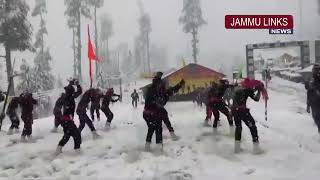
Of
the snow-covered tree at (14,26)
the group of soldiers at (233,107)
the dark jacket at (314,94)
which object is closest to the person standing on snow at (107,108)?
the group of soldiers at (233,107)

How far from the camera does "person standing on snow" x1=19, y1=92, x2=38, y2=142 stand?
15.6 meters

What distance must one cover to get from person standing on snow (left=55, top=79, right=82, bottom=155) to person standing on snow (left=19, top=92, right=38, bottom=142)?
9.09ft

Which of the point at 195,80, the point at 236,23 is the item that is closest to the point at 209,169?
the point at 236,23

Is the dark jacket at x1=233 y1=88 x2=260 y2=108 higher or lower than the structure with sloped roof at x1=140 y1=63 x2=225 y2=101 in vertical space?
lower

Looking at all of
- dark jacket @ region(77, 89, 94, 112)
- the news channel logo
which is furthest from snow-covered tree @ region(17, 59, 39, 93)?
the news channel logo

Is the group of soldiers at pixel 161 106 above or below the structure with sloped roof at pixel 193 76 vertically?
below

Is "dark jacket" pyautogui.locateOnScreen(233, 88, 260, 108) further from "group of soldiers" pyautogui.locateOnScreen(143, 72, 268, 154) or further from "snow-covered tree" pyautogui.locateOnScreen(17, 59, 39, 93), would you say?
"snow-covered tree" pyautogui.locateOnScreen(17, 59, 39, 93)

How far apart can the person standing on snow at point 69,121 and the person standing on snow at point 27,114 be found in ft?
9.09

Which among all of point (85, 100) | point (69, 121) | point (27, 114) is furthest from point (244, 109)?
point (27, 114)

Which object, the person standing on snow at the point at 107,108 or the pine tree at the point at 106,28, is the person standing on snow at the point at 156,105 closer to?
the person standing on snow at the point at 107,108

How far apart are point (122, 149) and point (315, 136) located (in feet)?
19.1

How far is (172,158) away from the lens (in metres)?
12.3

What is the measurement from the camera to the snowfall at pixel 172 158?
10.8 m

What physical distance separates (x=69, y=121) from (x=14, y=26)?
2436 cm
